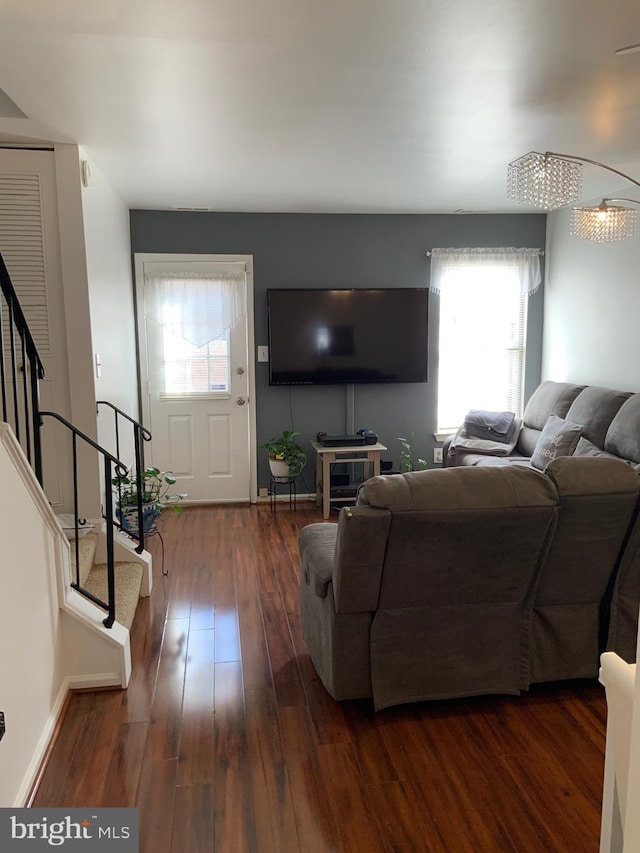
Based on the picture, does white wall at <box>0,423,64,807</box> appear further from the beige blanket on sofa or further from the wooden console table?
the beige blanket on sofa

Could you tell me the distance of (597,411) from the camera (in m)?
4.48

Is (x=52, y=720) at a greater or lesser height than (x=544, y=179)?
lesser

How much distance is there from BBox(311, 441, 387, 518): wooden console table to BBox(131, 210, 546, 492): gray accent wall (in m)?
0.30

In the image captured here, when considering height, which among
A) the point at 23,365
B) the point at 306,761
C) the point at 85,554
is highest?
the point at 23,365

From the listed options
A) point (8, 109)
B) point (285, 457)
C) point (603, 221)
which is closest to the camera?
point (8, 109)

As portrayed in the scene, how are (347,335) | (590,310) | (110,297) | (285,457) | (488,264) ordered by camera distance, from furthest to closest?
(488,264)
(347,335)
(285,457)
(590,310)
(110,297)

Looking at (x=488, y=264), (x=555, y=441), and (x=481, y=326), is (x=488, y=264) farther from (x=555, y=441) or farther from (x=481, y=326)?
(x=555, y=441)

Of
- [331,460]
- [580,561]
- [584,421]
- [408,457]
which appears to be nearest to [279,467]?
[331,460]

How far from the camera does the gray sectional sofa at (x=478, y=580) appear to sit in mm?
2207

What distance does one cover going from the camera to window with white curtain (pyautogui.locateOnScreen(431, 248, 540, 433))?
5.67m

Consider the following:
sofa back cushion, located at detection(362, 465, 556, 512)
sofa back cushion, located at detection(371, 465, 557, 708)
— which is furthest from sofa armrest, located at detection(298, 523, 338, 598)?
sofa back cushion, located at detection(362, 465, 556, 512)

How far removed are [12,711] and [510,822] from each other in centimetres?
156

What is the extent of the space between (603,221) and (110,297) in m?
→ 3.05

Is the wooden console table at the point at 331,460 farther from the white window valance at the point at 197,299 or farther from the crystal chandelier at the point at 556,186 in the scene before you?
the crystal chandelier at the point at 556,186
